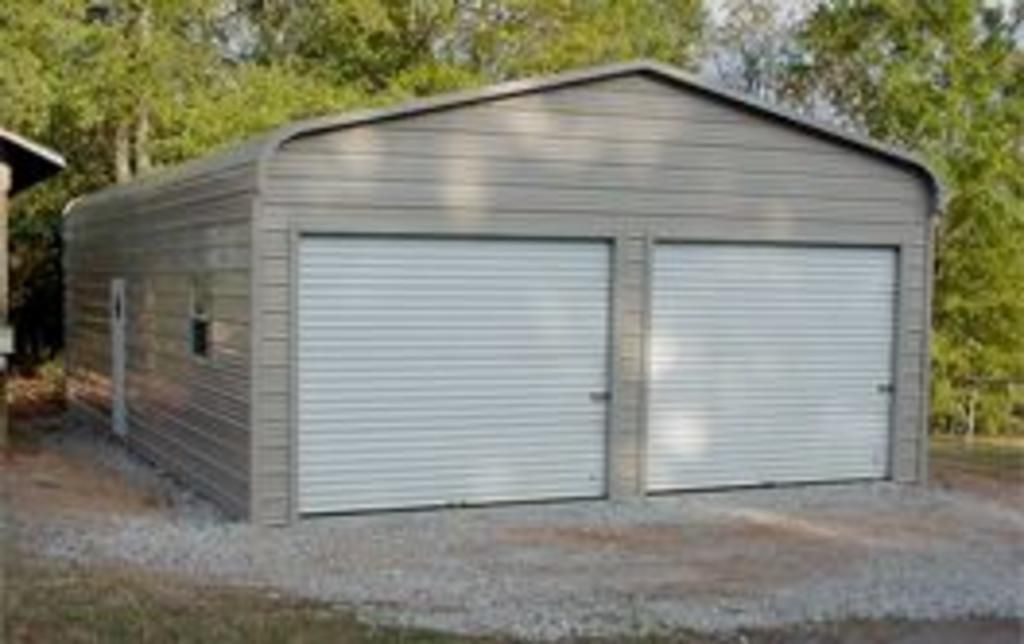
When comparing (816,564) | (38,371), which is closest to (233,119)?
(38,371)

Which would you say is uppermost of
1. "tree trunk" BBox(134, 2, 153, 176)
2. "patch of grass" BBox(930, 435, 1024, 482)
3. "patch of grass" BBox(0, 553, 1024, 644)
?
"tree trunk" BBox(134, 2, 153, 176)

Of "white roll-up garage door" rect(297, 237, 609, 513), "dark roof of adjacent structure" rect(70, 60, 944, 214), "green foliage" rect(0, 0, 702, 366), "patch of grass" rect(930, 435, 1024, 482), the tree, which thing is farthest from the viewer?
the tree

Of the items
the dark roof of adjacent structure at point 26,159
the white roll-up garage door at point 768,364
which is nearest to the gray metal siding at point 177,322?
the dark roof of adjacent structure at point 26,159

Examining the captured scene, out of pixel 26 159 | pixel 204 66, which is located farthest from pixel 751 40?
pixel 26 159

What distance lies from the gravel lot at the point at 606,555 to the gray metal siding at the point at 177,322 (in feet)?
1.95

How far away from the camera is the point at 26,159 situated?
13.9m

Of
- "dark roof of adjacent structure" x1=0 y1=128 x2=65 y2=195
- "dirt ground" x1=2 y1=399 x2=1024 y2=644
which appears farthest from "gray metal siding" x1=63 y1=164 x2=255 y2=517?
"dark roof of adjacent structure" x1=0 y1=128 x2=65 y2=195

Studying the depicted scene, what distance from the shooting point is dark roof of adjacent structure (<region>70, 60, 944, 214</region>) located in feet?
34.3

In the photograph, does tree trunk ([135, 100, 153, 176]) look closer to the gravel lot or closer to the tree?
the gravel lot

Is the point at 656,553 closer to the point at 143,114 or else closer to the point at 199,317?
the point at 199,317

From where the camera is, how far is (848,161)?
1241 cm

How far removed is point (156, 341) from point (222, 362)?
2824mm

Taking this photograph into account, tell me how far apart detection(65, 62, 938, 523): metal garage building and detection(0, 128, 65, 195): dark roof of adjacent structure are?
1202 mm

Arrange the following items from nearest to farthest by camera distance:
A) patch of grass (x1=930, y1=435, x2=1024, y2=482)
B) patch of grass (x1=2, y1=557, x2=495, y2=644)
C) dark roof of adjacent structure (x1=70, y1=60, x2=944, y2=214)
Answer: patch of grass (x1=2, y1=557, x2=495, y2=644), dark roof of adjacent structure (x1=70, y1=60, x2=944, y2=214), patch of grass (x1=930, y1=435, x2=1024, y2=482)
